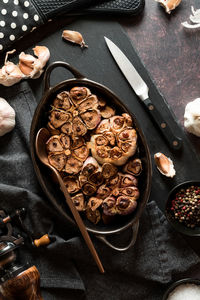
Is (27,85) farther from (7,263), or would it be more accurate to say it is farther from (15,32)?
(7,263)

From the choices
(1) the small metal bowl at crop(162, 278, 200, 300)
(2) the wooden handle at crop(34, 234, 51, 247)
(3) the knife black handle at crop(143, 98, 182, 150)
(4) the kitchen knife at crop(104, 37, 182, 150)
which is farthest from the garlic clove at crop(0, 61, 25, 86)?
(1) the small metal bowl at crop(162, 278, 200, 300)

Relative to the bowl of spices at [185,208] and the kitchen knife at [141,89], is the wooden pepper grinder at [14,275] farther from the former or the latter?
the kitchen knife at [141,89]

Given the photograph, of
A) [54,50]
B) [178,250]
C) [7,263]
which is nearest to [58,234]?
[7,263]

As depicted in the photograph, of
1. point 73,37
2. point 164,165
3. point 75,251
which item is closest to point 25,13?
point 73,37

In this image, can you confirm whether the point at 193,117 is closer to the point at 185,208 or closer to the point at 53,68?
the point at 185,208

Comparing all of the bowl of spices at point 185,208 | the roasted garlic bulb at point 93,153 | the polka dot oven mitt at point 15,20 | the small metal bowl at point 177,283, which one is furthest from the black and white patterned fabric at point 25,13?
the small metal bowl at point 177,283

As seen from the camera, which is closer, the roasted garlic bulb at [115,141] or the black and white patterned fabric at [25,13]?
the roasted garlic bulb at [115,141]
